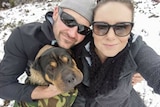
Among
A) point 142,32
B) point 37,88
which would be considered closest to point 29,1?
point 142,32

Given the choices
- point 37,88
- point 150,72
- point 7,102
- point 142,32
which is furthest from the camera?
point 142,32

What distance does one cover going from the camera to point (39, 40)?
10.0 feet

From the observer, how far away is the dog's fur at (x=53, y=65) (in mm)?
3006

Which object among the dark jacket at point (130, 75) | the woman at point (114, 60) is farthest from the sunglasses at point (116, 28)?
the dark jacket at point (130, 75)

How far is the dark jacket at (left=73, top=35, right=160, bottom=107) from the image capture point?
266 centimetres

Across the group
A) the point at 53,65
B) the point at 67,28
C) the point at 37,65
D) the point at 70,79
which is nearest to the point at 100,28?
the point at 67,28

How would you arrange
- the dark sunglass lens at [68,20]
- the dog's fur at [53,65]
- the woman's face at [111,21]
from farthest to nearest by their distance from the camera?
the dog's fur at [53,65] < the dark sunglass lens at [68,20] < the woman's face at [111,21]

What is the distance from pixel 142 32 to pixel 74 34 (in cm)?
579

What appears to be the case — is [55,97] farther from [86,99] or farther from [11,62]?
[11,62]

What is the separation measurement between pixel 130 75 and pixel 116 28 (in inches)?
22.9

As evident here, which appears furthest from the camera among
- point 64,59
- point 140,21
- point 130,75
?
point 140,21

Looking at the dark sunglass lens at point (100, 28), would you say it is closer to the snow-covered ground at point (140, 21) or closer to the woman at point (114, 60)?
the woman at point (114, 60)

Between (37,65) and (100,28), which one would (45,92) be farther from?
(100,28)

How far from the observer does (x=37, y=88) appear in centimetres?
316
